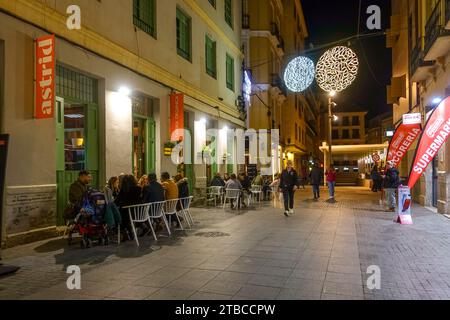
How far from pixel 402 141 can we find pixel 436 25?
199 inches

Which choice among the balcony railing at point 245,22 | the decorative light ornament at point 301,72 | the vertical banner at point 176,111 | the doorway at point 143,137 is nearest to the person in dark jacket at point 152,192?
the doorway at point 143,137

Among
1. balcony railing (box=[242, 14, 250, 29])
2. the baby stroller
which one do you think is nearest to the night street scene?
the baby stroller

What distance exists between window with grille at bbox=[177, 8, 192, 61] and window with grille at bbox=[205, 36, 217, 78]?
7.62ft

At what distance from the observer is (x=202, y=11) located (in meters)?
17.5

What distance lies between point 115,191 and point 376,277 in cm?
637

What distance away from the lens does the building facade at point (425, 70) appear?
490 inches

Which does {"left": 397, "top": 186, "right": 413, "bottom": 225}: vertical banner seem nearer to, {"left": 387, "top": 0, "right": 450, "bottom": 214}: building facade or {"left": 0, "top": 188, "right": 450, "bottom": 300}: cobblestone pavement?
{"left": 0, "top": 188, "right": 450, "bottom": 300}: cobblestone pavement

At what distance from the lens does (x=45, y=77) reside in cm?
822

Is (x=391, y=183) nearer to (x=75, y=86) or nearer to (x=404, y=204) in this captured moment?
(x=404, y=204)

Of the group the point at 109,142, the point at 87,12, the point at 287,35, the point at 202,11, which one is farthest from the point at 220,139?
the point at 287,35

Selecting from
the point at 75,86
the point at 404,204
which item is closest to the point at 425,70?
the point at 404,204

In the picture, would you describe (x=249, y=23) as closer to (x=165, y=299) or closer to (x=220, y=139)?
(x=220, y=139)

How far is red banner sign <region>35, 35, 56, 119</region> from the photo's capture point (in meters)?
8.18
